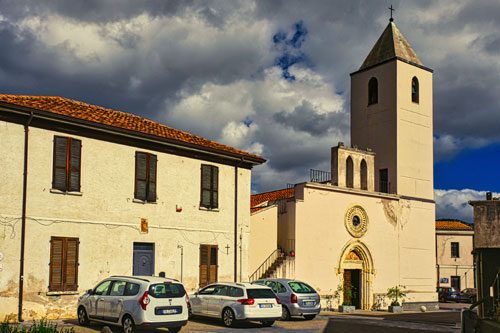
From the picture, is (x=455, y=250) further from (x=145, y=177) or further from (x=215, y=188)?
(x=145, y=177)

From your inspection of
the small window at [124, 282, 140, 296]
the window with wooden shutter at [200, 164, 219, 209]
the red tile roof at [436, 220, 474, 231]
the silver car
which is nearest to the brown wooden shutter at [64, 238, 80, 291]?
the small window at [124, 282, 140, 296]

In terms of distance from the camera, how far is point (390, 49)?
123 ft

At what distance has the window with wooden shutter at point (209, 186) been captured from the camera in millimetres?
25875

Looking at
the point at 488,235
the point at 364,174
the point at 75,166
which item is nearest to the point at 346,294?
the point at 364,174

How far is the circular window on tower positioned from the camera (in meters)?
33.0

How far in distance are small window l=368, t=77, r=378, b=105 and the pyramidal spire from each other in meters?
1.00

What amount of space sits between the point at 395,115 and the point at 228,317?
1929 centimetres

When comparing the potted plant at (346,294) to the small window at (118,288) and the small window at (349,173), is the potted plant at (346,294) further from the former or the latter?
the small window at (118,288)

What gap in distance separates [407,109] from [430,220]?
6590 mm

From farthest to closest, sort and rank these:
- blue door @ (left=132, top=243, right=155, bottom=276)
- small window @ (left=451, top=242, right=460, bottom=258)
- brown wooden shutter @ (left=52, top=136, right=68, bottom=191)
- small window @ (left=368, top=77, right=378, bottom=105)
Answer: small window @ (left=451, top=242, right=460, bottom=258)
small window @ (left=368, top=77, right=378, bottom=105)
blue door @ (left=132, top=243, right=155, bottom=276)
brown wooden shutter @ (left=52, top=136, right=68, bottom=191)

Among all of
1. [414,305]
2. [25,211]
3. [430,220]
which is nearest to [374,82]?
[430,220]

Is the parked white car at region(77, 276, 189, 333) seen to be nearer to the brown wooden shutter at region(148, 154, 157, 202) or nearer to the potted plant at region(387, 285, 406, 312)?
the brown wooden shutter at region(148, 154, 157, 202)

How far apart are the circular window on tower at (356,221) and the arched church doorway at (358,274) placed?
57cm

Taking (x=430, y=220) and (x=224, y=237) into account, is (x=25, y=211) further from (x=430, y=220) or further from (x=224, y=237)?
(x=430, y=220)
